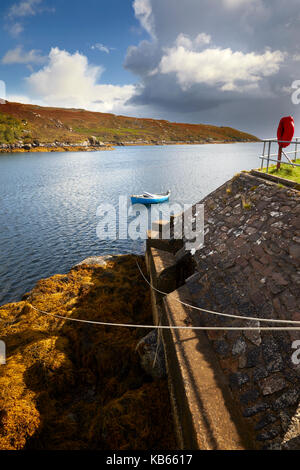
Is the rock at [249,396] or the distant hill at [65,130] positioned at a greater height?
the distant hill at [65,130]

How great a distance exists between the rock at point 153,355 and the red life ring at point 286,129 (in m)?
9.52

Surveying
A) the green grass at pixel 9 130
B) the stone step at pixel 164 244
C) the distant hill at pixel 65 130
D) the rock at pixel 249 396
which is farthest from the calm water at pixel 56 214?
the distant hill at pixel 65 130

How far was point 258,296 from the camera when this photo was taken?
20.0 ft

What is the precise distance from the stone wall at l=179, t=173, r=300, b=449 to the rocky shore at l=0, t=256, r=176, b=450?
2.27m

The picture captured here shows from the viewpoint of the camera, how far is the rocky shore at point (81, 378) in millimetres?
5812

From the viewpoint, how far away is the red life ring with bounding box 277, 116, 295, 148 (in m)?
10.7

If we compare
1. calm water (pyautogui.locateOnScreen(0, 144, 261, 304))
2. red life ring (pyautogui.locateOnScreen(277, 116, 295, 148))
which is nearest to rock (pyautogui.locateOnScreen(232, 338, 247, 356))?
red life ring (pyautogui.locateOnScreen(277, 116, 295, 148))

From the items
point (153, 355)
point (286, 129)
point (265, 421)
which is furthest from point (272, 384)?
point (286, 129)

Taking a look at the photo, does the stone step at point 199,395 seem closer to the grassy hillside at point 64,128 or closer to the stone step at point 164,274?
the stone step at point 164,274

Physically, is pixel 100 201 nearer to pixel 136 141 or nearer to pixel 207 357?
pixel 207 357

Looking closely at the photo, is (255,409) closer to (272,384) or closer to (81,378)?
(272,384)

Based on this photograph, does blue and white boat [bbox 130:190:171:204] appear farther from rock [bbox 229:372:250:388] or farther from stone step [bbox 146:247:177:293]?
rock [bbox 229:372:250:388]

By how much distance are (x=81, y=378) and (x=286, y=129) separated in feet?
41.0
